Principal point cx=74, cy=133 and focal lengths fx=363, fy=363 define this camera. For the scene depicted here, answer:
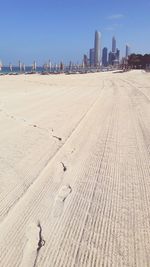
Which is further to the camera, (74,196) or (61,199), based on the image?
(74,196)

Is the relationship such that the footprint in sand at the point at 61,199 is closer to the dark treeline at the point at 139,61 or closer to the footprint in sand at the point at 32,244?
the footprint in sand at the point at 32,244

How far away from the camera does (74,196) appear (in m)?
4.63

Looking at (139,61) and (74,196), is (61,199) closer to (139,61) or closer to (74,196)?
(74,196)

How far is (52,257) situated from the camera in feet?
10.7

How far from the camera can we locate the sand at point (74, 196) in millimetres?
3345

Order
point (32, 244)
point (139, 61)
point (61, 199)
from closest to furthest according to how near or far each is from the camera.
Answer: point (32, 244), point (61, 199), point (139, 61)

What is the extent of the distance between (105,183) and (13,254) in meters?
2.07

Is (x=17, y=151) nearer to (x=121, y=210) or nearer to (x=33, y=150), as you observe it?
(x=33, y=150)

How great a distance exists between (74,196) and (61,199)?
194 mm

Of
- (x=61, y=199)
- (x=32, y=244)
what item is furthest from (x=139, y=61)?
(x=32, y=244)

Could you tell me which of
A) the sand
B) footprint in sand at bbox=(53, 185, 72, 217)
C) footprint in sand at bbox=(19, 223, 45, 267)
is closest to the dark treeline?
the sand

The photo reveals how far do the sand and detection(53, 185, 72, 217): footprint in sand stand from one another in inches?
0.5

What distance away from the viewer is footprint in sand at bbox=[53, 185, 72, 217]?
416 cm

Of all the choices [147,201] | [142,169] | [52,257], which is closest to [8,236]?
[52,257]
